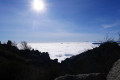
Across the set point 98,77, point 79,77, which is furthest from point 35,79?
point 98,77

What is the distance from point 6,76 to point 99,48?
9.70m

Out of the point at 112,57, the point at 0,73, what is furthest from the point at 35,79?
the point at 112,57

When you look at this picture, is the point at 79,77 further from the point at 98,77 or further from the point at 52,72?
the point at 52,72

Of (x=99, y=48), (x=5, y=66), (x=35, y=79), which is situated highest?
(x=99, y=48)

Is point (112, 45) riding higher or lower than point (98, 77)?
higher

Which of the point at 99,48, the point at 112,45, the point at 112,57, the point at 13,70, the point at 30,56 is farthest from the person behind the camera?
the point at 30,56

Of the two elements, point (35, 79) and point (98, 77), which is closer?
point (98, 77)

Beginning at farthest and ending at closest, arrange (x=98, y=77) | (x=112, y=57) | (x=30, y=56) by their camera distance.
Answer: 1. (x=30, y=56)
2. (x=112, y=57)
3. (x=98, y=77)

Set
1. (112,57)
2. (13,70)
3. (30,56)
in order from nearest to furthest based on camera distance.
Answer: (13,70) → (112,57) → (30,56)

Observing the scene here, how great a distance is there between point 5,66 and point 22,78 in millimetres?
1517

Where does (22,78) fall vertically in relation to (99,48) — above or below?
below

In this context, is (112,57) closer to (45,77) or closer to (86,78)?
(45,77)

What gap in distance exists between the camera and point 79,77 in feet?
15.8

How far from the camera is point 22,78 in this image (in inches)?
308
